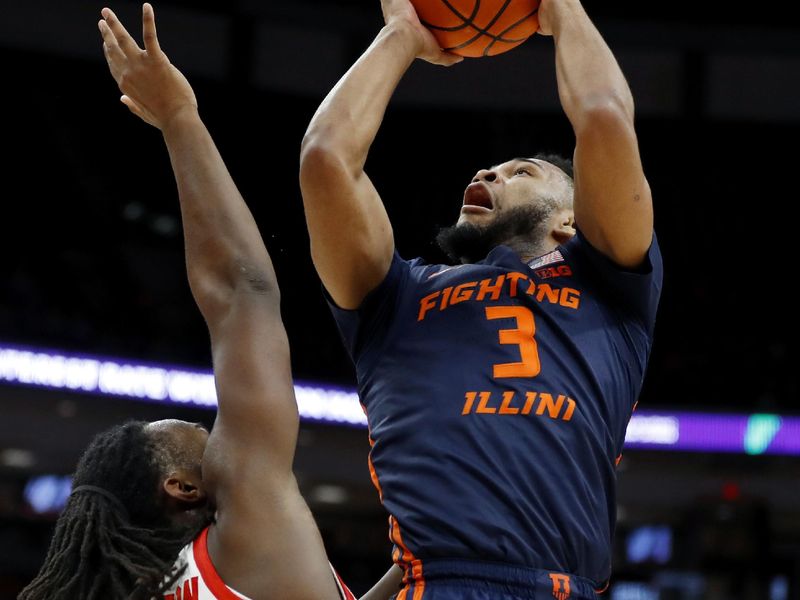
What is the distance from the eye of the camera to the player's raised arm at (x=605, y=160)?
2230mm

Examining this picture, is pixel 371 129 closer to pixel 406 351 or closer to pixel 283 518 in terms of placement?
pixel 406 351

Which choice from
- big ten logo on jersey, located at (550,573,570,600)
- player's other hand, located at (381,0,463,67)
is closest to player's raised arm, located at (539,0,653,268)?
player's other hand, located at (381,0,463,67)

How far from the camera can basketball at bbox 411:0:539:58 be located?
98.9 inches

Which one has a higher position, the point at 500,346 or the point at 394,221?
the point at 500,346

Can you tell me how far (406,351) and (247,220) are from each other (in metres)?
0.47

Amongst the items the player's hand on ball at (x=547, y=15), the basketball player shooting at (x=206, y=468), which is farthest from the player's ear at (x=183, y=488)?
the player's hand on ball at (x=547, y=15)

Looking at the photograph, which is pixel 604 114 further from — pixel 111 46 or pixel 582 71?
pixel 111 46

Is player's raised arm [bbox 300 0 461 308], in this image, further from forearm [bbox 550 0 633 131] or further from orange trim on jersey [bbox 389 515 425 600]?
orange trim on jersey [bbox 389 515 425 600]

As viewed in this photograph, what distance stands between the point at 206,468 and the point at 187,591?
25 cm

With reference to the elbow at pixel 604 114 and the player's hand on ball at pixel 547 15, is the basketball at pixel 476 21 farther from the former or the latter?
the elbow at pixel 604 114

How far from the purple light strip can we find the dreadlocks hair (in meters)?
10.7

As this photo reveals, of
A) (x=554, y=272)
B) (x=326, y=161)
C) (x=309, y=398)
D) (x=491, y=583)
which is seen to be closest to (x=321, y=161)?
(x=326, y=161)

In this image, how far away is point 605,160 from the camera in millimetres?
2234

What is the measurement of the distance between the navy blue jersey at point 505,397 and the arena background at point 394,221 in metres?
10.4
